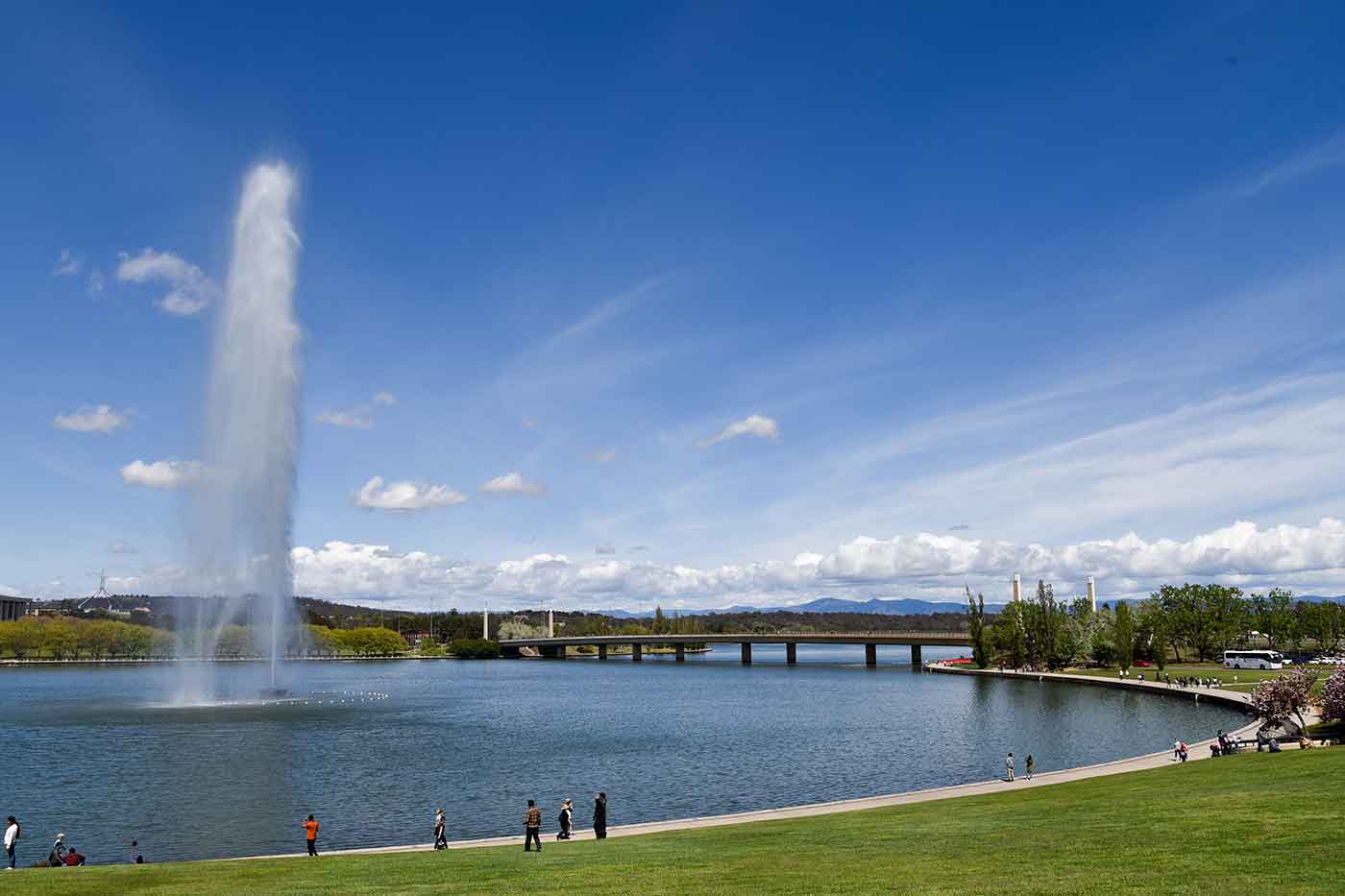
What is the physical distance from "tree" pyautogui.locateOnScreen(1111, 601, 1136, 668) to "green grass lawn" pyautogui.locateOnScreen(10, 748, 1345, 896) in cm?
11987

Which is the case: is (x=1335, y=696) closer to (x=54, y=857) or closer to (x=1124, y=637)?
(x=54, y=857)

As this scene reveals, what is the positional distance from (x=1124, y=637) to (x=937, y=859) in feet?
458

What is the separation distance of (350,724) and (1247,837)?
84.9m

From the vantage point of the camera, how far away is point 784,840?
33062 millimetres

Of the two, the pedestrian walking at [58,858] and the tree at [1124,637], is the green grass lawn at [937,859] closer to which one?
the pedestrian walking at [58,858]

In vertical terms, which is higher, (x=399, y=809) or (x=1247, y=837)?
(x=1247, y=837)

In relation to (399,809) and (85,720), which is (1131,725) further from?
(85,720)

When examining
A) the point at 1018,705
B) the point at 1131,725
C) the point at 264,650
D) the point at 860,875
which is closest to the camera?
the point at 860,875

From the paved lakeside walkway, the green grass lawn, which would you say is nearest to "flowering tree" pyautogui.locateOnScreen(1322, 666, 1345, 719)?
the paved lakeside walkway

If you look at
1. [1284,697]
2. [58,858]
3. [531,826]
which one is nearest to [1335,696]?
[1284,697]

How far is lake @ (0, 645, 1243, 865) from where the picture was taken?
157 ft

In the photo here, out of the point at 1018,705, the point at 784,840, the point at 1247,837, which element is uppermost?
the point at 1247,837

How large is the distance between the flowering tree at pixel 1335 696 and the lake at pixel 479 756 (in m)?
14.0

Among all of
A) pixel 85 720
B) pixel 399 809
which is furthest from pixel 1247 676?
pixel 85 720
